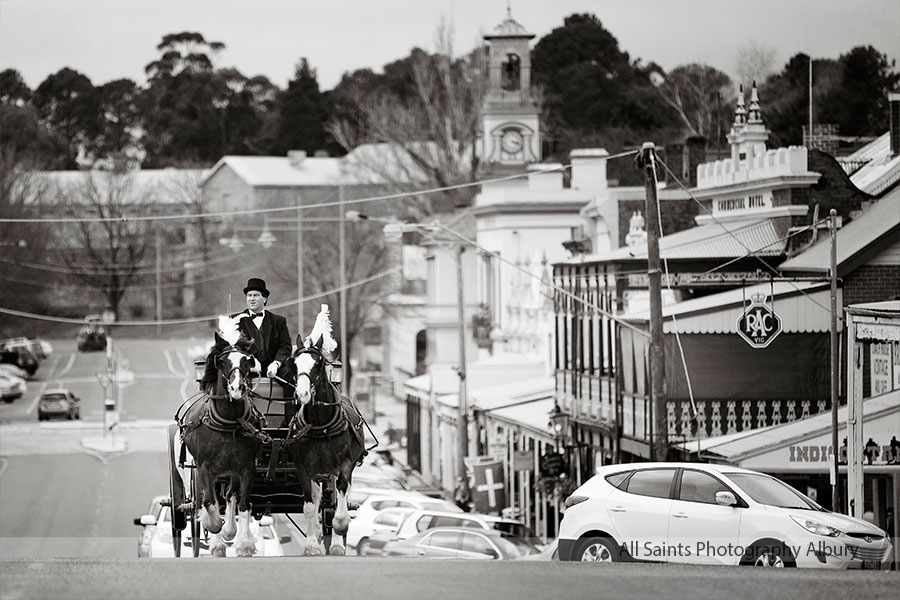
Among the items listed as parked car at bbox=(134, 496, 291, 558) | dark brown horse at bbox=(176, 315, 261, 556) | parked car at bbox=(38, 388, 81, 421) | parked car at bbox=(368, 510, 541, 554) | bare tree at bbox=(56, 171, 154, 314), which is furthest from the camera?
bare tree at bbox=(56, 171, 154, 314)

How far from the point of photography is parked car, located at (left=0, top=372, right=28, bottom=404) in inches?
2995

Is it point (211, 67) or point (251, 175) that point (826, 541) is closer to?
point (251, 175)

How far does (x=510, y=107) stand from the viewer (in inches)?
2945

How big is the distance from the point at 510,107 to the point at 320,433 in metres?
56.9

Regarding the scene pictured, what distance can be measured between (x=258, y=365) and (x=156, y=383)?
67.2m

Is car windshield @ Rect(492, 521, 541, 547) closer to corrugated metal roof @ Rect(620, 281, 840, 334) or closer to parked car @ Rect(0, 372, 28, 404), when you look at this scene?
corrugated metal roof @ Rect(620, 281, 840, 334)

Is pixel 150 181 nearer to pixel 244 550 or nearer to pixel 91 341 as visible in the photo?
pixel 91 341

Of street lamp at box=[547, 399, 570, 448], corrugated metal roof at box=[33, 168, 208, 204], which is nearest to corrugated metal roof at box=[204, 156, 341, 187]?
corrugated metal roof at box=[33, 168, 208, 204]

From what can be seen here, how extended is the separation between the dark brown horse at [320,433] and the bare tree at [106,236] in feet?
284

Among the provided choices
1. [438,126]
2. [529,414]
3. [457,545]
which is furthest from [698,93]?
[457,545]

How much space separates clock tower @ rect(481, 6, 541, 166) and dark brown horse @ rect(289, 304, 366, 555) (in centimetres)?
5503

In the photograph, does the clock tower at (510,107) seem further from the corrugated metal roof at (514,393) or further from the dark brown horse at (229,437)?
the dark brown horse at (229,437)

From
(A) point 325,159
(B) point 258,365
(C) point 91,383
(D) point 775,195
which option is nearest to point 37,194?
(C) point 91,383

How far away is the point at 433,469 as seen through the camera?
197 feet
